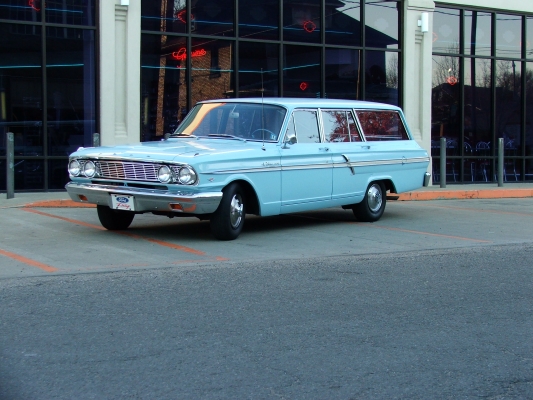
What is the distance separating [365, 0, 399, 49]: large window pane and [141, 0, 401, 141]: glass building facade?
2cm

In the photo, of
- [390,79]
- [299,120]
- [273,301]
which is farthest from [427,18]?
[273,301]

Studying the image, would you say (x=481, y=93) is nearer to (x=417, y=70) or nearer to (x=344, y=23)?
(x=417, y=70)

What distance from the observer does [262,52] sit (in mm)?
16969

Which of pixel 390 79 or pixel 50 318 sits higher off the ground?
pixel 390 79

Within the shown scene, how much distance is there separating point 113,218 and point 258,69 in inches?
327

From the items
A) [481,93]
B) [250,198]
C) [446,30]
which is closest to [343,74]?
[446,30]

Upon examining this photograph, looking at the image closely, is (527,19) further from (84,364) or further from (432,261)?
(84,364)

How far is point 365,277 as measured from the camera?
7008mm

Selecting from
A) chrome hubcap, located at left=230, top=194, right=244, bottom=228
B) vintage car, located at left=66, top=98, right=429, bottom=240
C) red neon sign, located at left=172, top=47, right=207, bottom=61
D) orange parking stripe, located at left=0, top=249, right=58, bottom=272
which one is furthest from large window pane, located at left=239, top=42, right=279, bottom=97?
orange parking stripe, located at left=0, top=249, right=58, bottom=272

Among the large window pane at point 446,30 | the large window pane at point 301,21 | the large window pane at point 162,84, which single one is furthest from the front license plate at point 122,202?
the large window pane at point 446,30

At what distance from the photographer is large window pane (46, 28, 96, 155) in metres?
14.7

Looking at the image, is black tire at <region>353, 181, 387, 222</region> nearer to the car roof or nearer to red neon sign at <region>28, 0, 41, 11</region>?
the car roof

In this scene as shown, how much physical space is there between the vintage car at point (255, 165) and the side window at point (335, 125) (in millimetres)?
17

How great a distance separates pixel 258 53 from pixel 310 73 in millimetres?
1445
